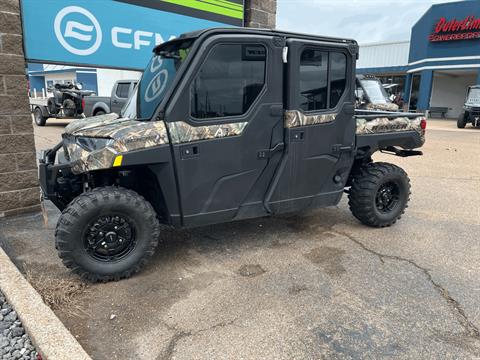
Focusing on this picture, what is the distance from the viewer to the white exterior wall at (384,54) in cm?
3397

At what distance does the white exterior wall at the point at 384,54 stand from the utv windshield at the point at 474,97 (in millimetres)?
15262

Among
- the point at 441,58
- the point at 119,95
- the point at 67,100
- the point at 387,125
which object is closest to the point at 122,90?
the point at 119,95

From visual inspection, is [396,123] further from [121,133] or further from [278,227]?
[121,133]

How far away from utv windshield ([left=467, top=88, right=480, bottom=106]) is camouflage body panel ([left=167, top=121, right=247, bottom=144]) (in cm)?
1982

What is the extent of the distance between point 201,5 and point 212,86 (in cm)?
392

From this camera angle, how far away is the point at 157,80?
3822mm

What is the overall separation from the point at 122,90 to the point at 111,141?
38.8 ft

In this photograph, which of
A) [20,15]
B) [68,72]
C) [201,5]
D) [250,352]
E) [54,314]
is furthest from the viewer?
[68,72]

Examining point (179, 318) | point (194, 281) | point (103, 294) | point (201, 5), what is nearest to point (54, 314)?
point (103, 294)

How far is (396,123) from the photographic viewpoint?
4.84m

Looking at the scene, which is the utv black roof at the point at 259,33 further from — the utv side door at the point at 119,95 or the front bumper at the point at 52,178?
the utv side door at the point at 119,95

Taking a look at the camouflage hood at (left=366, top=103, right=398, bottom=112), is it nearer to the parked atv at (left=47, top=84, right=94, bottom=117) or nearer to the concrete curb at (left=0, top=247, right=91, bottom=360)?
the concrete curb at (left=0, top=247, right=91, bottom=360)

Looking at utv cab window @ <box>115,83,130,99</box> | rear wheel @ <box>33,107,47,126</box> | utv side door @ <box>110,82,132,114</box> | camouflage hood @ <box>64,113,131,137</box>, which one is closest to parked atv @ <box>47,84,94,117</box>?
rear wheel @ <box>33,107,47,126</box>

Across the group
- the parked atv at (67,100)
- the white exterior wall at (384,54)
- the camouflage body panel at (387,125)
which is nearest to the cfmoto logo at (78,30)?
the camouflage body panel at (387,125)
